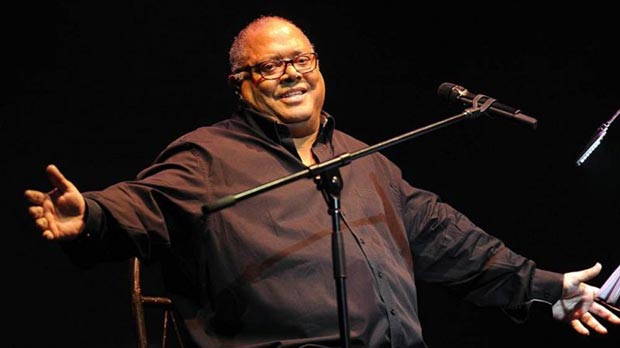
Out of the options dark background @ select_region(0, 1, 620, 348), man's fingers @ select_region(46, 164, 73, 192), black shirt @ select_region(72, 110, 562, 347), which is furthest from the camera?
dark background @ select_region(0, 1, 620, 348)

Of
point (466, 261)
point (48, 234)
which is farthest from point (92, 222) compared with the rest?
point (466, 261)

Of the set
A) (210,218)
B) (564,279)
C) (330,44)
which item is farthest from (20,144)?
(564,279)

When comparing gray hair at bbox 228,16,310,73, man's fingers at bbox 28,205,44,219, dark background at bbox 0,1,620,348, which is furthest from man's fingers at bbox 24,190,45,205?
dark background at bbox 0,1,620,348

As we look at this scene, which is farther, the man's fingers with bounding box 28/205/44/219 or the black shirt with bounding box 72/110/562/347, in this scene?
the black shirt with bounding box 72/110/562/347

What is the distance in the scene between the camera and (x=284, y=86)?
111 inches

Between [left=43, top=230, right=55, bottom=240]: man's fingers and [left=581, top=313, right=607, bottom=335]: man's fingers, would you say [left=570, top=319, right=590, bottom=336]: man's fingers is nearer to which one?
[left=581, top=313, right=607, bottom=335]: man's fingers

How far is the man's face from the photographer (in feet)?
9.27

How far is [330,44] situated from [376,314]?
1605mm

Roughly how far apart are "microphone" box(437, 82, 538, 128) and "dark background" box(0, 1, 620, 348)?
3.90 ft

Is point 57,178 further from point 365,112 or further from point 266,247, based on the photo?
point 365,112

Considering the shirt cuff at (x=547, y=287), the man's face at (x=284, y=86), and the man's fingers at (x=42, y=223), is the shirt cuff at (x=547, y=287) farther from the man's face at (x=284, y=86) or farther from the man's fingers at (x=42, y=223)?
the man's fingers at (x=42, y=223)

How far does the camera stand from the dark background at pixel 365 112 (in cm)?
318

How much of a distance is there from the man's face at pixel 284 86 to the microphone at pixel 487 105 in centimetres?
45

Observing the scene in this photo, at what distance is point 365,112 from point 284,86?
1113 millimetres
